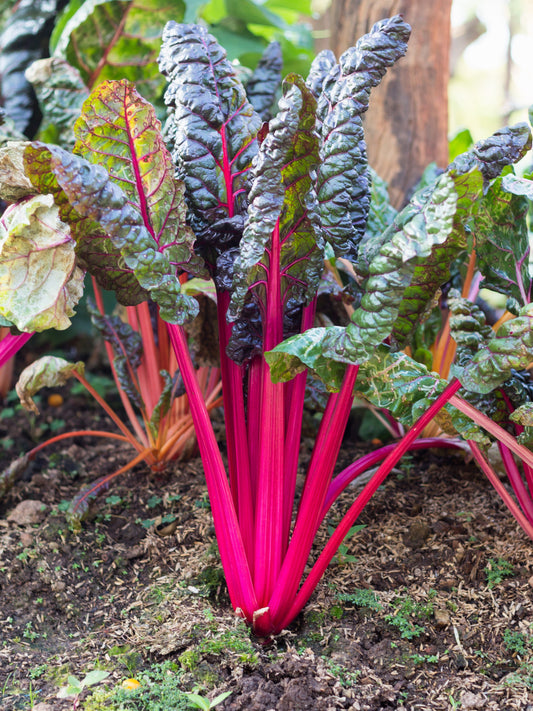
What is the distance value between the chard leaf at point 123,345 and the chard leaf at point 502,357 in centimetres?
108

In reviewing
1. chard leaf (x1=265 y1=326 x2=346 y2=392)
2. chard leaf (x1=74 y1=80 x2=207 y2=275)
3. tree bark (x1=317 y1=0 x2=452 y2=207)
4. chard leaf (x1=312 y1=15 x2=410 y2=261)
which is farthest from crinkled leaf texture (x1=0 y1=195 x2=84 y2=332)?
tree bark (x1=317 y1=0 x2=452 y2=207)

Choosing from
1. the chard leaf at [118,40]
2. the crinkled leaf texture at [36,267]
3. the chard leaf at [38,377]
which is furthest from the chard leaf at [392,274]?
the chard leaf at [118,40]

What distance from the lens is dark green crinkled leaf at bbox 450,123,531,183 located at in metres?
1.23

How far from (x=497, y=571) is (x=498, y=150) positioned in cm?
98

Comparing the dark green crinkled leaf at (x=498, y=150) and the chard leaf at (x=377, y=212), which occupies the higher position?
the dark green crinkled leaf at (x=498, y=150)

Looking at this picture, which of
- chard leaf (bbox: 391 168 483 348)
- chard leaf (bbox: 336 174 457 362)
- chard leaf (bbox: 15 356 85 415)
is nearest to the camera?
chard leaf (bbox: 336 174 457 362)

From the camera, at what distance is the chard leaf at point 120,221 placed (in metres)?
1.06

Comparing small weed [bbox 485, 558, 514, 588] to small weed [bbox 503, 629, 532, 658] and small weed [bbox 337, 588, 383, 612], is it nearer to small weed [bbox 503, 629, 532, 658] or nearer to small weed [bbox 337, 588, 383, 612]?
small weed [bbox 503, 629, 532, 658]

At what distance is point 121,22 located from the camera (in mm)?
2066

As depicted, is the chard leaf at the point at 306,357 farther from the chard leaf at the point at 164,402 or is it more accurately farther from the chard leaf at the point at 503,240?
the chard leaf at the point at 164,402

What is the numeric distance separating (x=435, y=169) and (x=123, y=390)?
1.31 meters

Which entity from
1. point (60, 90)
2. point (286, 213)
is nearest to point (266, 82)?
point (60, 90)

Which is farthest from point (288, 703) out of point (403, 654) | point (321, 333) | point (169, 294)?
point (169, 294)

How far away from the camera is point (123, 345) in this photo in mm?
1892
